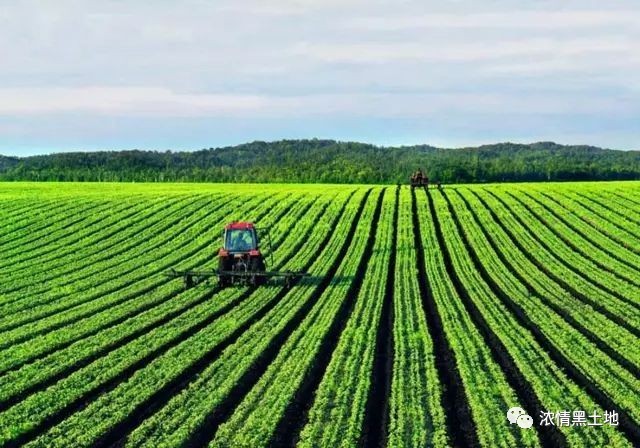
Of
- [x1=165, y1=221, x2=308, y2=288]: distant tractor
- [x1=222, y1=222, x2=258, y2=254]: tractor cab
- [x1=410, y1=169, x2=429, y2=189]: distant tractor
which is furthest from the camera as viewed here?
[x1=410, y1=169, x2=429, y2=189]: distant tractor

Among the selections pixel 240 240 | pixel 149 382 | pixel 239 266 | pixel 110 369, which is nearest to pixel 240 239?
pixel 240 240

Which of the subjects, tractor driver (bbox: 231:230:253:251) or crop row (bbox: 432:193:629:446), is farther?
tractor driver (bbox: 231:230:253:251)

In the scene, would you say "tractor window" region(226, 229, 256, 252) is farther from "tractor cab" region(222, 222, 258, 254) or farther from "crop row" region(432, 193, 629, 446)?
"crop row" region(432, 193, 629, 446)

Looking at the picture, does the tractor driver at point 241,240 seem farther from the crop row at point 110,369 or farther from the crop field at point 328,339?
the crop row at point 110,369

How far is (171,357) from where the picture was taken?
61.3 ft

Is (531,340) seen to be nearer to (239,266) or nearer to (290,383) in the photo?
(290,383)

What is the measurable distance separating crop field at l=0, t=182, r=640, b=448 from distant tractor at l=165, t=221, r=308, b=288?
0.53 meters

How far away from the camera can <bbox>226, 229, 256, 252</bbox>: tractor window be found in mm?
29875

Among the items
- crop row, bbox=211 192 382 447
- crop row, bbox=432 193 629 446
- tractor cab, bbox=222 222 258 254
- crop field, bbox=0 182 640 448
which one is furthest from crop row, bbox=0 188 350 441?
crop row, bbox=432 193 629 446

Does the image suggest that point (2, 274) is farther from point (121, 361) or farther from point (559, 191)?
point (559, 191)

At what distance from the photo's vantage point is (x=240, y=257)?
96.4ft

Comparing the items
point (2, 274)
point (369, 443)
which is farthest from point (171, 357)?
point (2, 274)

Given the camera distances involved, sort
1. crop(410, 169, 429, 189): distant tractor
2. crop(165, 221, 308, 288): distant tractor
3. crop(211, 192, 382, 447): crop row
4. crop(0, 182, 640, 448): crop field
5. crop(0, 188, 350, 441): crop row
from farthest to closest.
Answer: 1. crop(410, 169, 429, 189): distant tractor
2. crop(165, 221, 308, 288): distant tractor
3. crop(0, 188, 350, 441): crop row
4. crop(0, 182, 640, 448): crop field
5. crop(211, 192, 382, 447): crop row

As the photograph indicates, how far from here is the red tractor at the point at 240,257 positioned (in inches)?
1139
